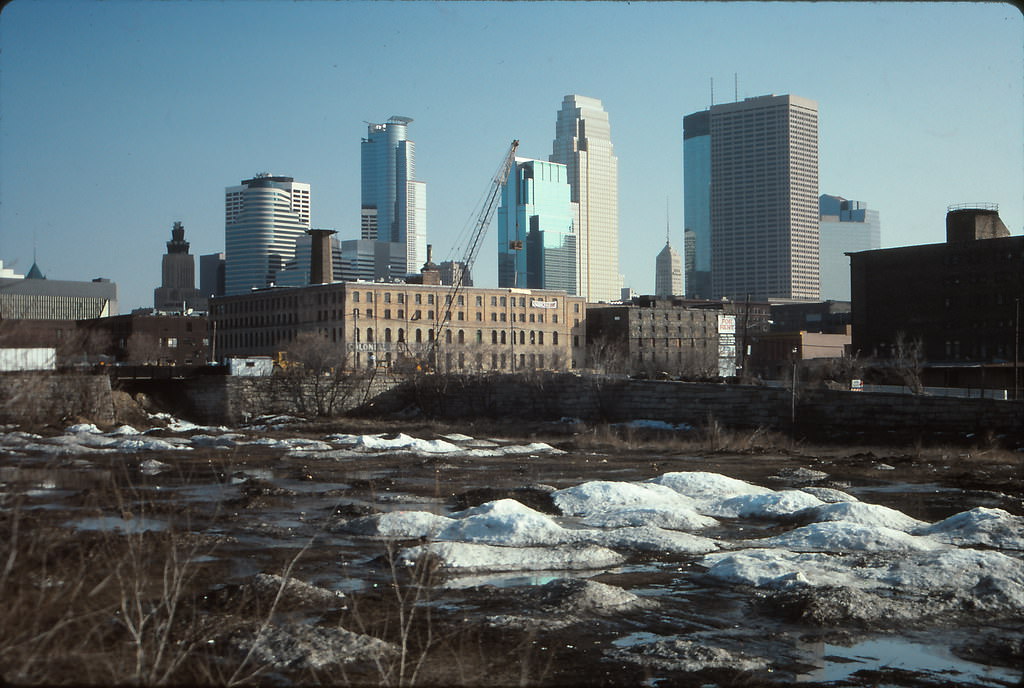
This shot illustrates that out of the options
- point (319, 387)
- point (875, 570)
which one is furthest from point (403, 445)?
point (319, 387)

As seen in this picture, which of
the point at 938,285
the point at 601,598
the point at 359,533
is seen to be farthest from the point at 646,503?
the point at 938,285

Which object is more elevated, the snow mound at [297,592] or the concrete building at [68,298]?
the concrete building at [68,298]

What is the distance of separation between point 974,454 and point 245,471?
1139 inches

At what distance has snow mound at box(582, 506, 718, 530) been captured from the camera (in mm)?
22641

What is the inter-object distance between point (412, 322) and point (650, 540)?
405ft

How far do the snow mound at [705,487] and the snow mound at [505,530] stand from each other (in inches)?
277

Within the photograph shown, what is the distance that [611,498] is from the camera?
2547 cm

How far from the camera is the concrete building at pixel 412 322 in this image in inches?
5448

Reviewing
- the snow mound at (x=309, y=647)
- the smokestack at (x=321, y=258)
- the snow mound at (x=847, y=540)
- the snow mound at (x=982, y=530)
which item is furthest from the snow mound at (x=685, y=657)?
the smokestack at (x=321, y=258)

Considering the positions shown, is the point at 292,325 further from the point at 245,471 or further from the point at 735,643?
the point at 735,643

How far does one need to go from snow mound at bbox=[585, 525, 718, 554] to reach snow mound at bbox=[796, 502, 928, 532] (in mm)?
3293

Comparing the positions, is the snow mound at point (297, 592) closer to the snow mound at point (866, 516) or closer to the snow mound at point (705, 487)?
the snow mound at point (866, 516)

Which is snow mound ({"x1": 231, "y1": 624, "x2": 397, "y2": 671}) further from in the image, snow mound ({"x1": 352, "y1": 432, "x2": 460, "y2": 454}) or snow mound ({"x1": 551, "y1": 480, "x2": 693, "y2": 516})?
snow mound ({"x1": 352, "y1": 432, "x2": 460, "y2": 454})

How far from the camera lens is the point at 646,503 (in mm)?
25016
